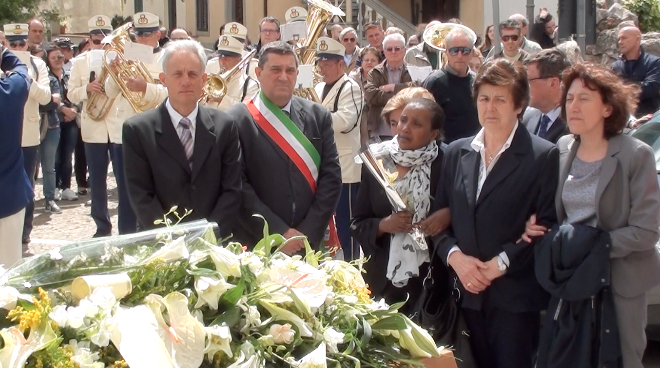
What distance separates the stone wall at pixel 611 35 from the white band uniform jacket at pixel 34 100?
7861 mm

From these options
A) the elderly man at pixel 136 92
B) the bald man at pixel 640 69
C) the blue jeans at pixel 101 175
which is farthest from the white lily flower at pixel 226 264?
the bald man at pixel 640 69

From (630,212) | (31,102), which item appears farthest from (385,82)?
(630,212)

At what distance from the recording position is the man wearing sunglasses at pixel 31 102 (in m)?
8.39

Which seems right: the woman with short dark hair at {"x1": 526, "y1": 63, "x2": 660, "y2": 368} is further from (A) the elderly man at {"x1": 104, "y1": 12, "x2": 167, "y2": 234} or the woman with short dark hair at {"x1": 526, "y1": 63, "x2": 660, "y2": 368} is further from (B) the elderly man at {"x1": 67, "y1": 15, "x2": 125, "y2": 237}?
(B) the elderly man at {"x1": 67, "y1": 15, "x2": 125, "y2": 237}

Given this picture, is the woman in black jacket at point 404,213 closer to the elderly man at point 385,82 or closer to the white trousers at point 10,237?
the white trousers at point 10,237

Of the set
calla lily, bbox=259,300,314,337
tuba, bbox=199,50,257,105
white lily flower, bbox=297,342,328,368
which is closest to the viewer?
white lily flower, bbox=297,342,328,368

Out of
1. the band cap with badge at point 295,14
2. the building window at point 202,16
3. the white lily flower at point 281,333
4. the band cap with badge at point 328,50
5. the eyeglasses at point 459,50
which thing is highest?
the building window at point 202,16

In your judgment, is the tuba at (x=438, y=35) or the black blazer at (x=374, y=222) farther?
the tuba at (x=438, y=35)

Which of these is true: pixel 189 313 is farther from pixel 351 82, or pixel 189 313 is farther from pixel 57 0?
pixel 57 0

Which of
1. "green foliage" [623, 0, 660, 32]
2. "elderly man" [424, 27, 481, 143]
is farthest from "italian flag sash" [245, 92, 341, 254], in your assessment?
"green foliage" [623, 0, 660, 32]

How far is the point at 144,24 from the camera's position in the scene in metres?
8.35

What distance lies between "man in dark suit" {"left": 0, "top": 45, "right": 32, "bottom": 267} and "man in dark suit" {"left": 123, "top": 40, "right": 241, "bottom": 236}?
1282 millimetres

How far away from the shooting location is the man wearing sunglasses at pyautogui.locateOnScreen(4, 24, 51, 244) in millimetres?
8391

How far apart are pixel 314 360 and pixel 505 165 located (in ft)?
7.01
